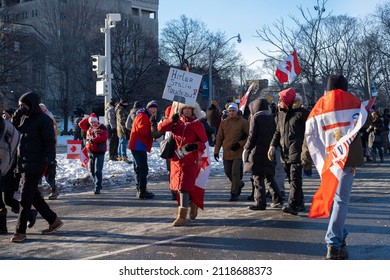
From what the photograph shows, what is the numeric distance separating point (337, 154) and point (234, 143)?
14.6ft

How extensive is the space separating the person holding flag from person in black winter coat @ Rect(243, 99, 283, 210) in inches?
117

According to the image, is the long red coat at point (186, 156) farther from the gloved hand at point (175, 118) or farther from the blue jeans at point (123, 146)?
the blue jeans at point (123, 146)

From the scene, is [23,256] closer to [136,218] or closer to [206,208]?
[136,218]

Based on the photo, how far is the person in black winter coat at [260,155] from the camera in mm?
9148

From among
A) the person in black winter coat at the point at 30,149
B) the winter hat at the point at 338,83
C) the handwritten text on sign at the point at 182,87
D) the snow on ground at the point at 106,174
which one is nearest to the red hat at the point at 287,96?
the handwritten text on sign at the point at 182,87

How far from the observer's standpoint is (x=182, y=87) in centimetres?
914

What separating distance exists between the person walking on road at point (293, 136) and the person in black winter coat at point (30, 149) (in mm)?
Result: 3343

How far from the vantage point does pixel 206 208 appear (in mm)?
9664

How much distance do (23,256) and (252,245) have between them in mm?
2670

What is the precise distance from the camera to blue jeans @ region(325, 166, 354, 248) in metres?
5.88

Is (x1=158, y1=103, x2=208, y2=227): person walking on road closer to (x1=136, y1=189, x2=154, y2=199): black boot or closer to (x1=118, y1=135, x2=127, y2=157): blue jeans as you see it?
(x1=136, y1=189, x2=154, y2=199): black boot

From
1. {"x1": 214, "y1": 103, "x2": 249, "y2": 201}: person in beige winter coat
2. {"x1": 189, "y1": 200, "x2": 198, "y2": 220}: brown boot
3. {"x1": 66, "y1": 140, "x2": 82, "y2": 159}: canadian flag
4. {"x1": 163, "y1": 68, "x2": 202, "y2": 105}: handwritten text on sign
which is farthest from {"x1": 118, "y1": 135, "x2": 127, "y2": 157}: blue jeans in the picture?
{"x1": 189, "y1": 200, "x2": 198, "y2": 220}: brown boot

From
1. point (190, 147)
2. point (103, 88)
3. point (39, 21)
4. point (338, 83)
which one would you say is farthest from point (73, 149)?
point (39, 21)

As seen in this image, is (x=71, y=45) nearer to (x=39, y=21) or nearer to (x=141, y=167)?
(x=39, y=21)
